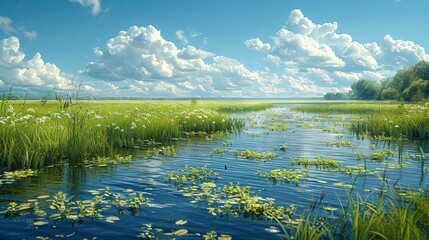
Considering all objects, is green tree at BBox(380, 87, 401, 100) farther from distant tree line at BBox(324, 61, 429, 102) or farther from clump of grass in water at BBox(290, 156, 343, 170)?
clump of grass in water at BBox(290, 156, 343, 170)

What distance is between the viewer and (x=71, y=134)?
569 inches

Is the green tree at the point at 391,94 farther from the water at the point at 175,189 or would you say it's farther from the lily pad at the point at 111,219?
the lily pad at the point at 111,219

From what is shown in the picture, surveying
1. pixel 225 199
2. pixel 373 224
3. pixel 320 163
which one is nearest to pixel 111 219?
pixel 225 199

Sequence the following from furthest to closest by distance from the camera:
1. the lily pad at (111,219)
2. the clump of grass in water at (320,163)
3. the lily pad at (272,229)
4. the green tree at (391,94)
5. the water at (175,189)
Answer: the green tree at (391,94) → the clump of grass in water at (320,163) → the lily pad at (111,219) → the lily pad at (272,229) → the water at (175,189)

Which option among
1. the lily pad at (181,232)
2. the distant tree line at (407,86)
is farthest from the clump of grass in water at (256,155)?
the distant tree line at (407,86)

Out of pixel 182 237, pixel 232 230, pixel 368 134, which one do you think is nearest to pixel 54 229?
pixel 182 237

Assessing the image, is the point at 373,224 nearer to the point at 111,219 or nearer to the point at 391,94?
the point at 111,219

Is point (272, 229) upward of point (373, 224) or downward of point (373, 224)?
downward

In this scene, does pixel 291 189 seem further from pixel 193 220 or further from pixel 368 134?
pixel 368 134

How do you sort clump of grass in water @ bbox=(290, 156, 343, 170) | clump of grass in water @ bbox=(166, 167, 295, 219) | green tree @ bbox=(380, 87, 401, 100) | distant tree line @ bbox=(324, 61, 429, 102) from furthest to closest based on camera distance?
green tree @ bbox=(380, 87, 401, 100), distant tree line @ bbox=(324, 61, 429, 102), clump of grass in water @ bbox=(290, 156, 343, 170), clump of grass in water @ bbox=(166, 167, 295, 219)

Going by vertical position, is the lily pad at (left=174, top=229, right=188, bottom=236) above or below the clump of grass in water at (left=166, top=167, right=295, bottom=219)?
below

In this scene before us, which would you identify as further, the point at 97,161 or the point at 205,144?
the point at 205,144

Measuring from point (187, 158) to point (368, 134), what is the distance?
18539mm

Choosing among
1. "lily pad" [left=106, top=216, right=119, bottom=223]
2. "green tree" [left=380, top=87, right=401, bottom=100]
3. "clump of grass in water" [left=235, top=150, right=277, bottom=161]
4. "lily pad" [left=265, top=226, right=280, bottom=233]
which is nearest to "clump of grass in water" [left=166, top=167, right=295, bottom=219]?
"lily pad" [left=265, top=226, right=280, bottom=233]
